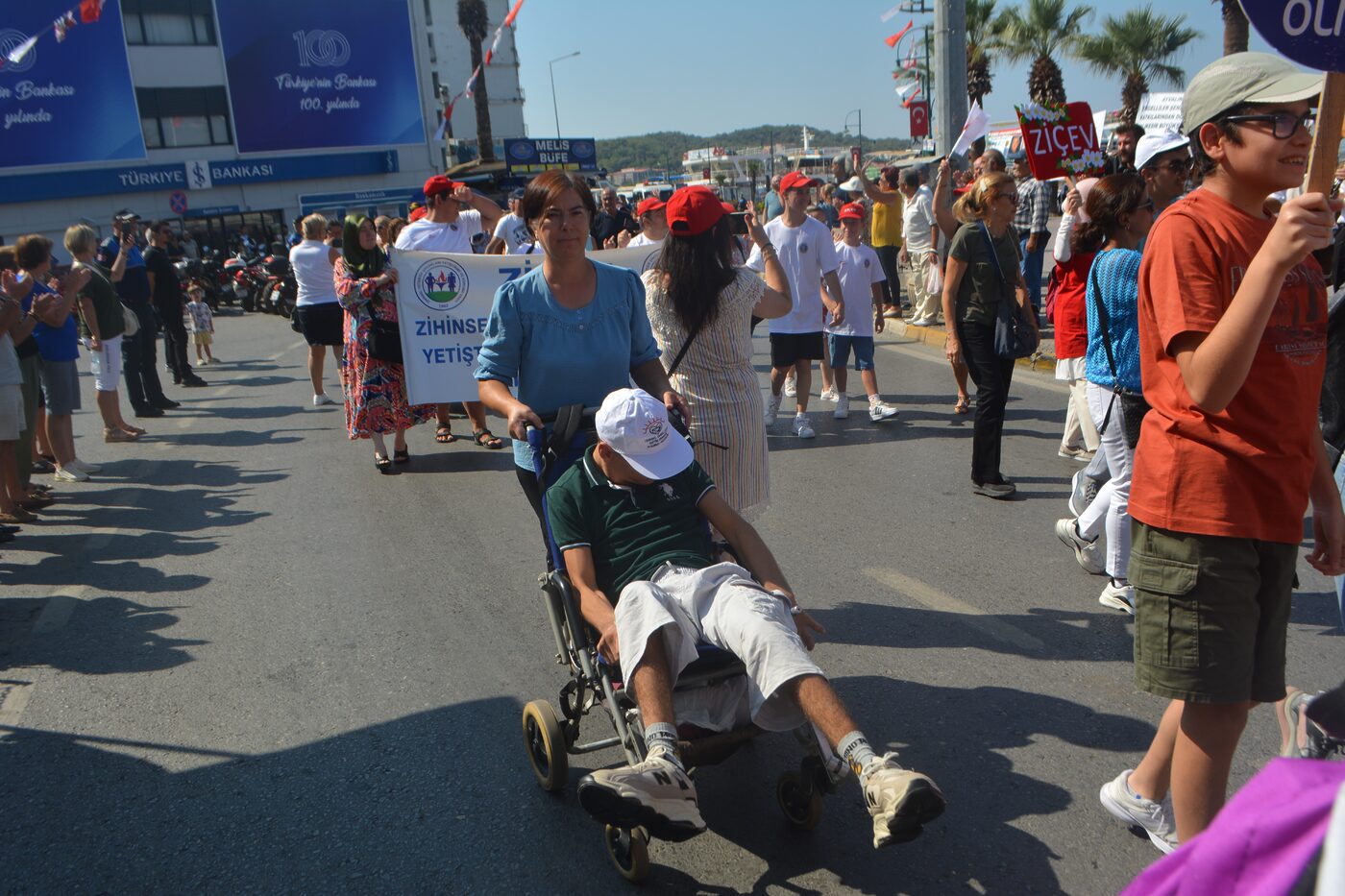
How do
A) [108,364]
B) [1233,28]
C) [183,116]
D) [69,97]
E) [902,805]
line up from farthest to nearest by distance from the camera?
[183,116] → [69,97] → [1233,28] → [108,364] → [902,805]

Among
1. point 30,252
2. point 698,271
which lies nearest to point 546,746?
point 698,271

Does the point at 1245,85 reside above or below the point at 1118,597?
above

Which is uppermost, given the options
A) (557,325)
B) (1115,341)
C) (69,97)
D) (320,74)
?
(320,74)

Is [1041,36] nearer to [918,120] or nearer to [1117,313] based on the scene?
[918,120]

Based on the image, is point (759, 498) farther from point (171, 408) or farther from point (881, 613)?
point (171, 408)

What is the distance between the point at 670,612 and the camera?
3258 mm

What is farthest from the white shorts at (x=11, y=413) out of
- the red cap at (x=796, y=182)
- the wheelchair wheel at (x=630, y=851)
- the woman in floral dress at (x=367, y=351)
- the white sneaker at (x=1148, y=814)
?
the white sneaker at (x=1148, y=814)

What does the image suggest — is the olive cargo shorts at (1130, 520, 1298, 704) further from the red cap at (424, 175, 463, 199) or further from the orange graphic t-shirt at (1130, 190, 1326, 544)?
the red cap at (424, 175, 463, 199)

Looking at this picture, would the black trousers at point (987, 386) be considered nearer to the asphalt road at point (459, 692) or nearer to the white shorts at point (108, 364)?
the asphalt road at point (459, 692)

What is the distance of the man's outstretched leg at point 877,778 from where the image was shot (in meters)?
2.61

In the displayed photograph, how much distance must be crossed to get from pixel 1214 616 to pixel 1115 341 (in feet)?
8.05

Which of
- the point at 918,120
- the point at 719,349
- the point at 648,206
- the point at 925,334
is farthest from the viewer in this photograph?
the point at 918,120

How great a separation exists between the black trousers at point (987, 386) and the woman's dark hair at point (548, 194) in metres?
3.33

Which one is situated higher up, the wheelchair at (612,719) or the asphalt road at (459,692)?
the wheelchair at (612,719)
